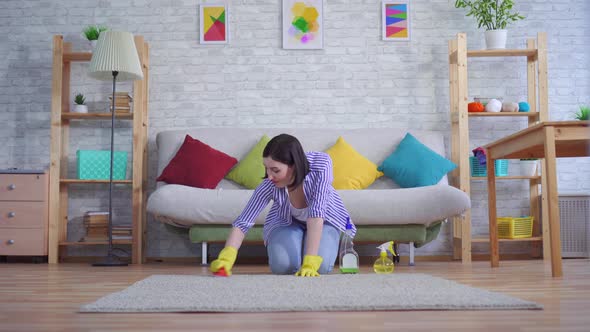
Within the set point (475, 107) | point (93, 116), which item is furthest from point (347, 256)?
Answer: point (93, 116)

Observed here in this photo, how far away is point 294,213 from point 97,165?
2163 mm

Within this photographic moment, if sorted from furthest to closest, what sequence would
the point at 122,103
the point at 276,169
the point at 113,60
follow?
the point at 122,103 → the point at 113,60 → the point at 276,169

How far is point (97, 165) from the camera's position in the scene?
466 centimetres

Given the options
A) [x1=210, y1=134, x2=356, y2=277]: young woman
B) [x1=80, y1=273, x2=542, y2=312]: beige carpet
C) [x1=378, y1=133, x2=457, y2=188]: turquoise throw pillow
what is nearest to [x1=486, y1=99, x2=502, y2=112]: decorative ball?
[x1=378, y1=133, x2=457, y2=188]: turquoise throw pillow

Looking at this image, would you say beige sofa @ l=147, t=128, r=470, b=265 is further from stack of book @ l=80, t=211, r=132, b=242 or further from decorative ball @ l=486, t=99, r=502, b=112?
decorative ball @ l=486, t=99, r=502, b=112

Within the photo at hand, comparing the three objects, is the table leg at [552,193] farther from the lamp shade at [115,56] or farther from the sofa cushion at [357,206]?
the lamp shade at [115,56]

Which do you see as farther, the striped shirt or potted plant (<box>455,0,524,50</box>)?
potted plant (<box>455,0,524,50</box>)

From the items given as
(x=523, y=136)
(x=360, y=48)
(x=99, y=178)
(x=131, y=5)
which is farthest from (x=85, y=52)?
(x=523, y=136)

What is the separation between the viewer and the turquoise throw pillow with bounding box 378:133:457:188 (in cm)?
438

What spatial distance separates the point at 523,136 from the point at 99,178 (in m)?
2.93

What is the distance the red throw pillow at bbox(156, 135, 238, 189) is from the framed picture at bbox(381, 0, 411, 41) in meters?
1.59

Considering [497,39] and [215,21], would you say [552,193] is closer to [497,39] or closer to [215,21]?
[497,39]

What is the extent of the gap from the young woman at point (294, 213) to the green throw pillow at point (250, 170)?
129 cm

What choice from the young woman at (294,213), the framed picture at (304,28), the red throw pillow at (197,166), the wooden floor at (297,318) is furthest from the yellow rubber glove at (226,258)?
the framed picture at (304,28)
